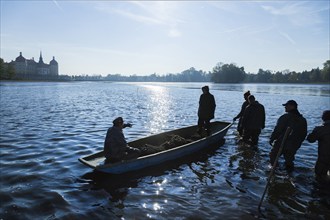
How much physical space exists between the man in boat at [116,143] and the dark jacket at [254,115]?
248 inches

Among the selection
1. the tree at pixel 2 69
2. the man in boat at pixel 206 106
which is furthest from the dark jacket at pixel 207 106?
the tree at pixel 2 69

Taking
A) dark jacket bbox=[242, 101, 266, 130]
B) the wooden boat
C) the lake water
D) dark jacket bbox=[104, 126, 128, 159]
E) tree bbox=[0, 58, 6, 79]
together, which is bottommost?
the lake water

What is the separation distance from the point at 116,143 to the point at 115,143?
34 mm

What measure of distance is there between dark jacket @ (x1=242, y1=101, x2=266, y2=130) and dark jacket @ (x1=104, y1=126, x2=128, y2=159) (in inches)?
253

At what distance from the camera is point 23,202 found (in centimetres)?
713

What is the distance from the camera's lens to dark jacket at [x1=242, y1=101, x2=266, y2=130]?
1238 cm

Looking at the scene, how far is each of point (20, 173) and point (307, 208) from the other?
30.1 feet

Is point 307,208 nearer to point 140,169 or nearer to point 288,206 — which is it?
point 288,206

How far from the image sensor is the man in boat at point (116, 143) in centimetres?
881

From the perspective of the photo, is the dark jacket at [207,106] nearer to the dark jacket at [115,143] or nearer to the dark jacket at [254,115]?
the dark jacket at [254,115]

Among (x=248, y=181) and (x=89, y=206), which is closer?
(x=89, y=206)

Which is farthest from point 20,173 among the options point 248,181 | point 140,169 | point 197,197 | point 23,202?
point 248,181

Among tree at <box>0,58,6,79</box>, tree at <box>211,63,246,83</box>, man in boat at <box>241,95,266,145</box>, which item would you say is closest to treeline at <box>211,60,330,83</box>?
tree at <box>211,63,246,83</box>

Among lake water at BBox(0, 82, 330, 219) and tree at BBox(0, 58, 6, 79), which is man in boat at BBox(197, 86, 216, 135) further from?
tree at BBox(0, 58, 6, 79)
